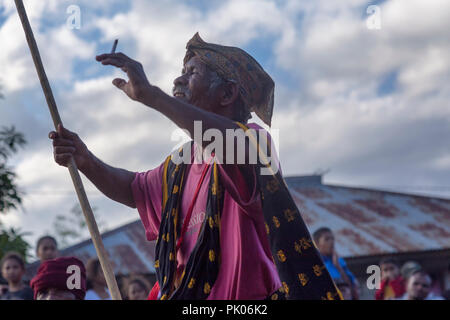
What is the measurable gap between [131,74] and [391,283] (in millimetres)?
5958

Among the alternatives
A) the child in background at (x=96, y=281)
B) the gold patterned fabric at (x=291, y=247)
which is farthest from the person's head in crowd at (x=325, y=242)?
the gold patterned fabric at (x=291, y=247)

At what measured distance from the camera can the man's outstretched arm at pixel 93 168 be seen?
115 inches

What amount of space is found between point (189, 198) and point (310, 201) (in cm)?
Result: 1839

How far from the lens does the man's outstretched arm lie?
293cm

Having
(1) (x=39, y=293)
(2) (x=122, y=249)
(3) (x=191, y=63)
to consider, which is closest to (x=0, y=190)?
(2) (x=122, y=249)

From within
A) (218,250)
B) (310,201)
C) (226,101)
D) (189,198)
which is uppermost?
(310,201)

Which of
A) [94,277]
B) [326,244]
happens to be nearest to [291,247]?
[326,244]

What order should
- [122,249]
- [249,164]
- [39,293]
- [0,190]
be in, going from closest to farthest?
[249,164] < [39,293] < [0,190] < [122,249]

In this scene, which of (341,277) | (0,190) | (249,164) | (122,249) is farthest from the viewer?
(122,249)

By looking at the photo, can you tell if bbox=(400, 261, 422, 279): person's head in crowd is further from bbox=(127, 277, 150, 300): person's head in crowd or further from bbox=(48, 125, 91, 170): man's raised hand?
bbox=(48, 125, 91, 170): man's raised hand

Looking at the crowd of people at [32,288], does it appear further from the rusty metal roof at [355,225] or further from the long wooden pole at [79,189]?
the rusty metal roof at [355,225]

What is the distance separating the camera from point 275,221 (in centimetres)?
259

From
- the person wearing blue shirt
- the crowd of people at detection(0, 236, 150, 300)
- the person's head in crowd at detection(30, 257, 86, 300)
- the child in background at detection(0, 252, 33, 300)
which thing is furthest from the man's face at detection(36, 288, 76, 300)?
the person wearing blue shirt
